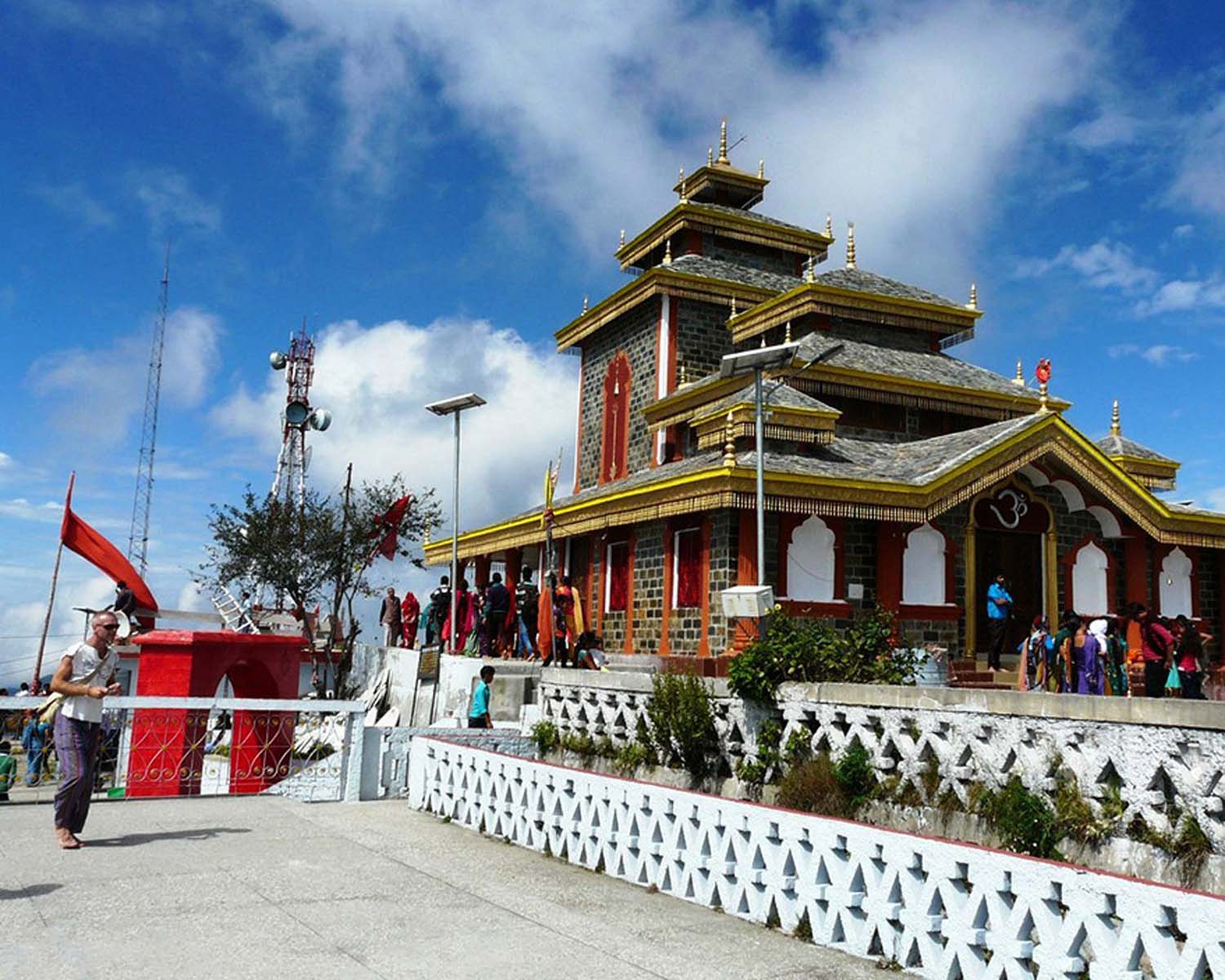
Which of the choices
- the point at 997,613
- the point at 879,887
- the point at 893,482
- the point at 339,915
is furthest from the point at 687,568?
the point at 879,887

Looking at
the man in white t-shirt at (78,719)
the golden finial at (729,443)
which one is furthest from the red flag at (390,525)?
the man in white t-shirt at (78,719)

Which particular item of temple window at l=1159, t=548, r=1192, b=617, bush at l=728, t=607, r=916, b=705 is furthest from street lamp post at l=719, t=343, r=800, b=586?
temple window at l=1159, t=548, r=1192, b=617

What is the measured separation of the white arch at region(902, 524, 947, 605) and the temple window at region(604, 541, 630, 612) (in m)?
5.32

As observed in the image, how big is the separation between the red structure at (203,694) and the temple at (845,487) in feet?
19.8

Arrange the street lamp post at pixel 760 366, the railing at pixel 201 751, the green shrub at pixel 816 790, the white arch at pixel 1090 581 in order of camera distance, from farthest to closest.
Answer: the white arch at pixel 1090 581 → the street lamp post at pixel 760 366 → the railing at pixel 201 751 → the green shrub at pixel 816 790

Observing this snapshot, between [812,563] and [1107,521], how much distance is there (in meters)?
6.01

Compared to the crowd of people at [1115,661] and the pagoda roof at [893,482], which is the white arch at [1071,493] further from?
the crowd of people at [1115,661]

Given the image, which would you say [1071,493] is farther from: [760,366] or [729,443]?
[760,366]

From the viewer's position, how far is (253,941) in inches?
246

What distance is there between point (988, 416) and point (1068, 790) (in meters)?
15.3

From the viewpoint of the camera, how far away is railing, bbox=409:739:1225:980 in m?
4.97

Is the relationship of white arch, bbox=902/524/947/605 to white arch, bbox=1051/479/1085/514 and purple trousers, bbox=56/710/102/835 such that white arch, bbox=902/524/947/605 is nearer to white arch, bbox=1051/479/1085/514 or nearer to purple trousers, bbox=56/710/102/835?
white arch, bbox=1051/479/1085/514

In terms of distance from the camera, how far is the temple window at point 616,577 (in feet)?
70.0

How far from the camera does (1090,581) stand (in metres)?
19.8
